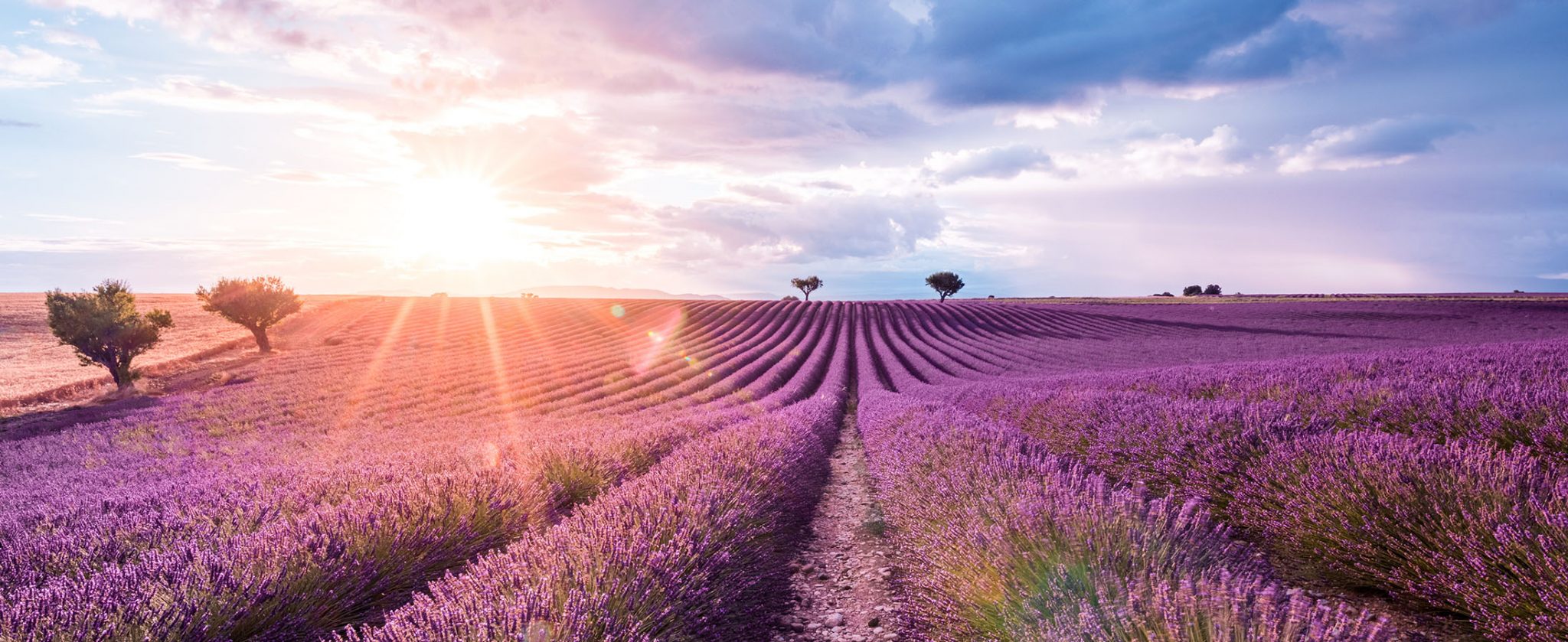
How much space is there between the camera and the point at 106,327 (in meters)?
20.3

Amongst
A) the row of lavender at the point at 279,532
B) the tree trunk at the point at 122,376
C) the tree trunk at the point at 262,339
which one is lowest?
the tree trunk at the point at 122,376

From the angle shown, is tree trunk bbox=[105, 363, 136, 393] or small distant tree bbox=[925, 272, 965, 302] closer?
tree trunk bbox=[105, 363, 136, 393]

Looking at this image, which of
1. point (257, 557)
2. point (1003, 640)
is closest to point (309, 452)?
point (257, 557)

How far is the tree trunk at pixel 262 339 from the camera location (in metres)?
29.0

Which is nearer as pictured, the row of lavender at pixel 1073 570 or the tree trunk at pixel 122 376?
the row of lavender at pixel 1073 570

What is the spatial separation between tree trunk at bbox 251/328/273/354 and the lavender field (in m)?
22.1

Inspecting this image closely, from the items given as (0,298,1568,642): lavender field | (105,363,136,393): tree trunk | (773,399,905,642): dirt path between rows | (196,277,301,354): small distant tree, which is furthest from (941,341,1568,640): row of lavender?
(196,277,301,354): small distant tree

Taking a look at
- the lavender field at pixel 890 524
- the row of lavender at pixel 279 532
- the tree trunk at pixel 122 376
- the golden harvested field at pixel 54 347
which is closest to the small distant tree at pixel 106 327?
the tree trunk at pixel 122 376

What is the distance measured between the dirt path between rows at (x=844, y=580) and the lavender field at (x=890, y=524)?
32 mm

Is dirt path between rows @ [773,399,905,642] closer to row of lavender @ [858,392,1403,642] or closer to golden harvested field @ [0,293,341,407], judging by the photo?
row of lavender @ [858,392,1403,642]

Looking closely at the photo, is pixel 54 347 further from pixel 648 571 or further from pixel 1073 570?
pixel 1073 570

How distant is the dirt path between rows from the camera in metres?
3.62

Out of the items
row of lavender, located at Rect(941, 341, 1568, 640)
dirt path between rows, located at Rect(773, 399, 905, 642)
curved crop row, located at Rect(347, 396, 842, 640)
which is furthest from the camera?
dirt path between rows, located at Rect(773, 399, 905, 642)

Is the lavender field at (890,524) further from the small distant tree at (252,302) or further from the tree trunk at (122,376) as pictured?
the small distant tree at (252,302)
